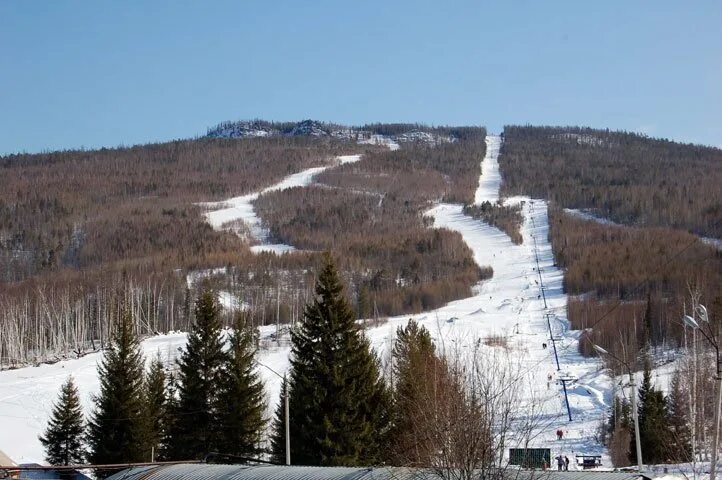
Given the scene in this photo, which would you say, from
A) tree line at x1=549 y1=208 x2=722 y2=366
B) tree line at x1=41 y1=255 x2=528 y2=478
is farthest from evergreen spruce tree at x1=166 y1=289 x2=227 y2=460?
tree line at x1=549 y1=208 x2=722 y2=366

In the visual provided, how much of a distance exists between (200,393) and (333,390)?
872 cm

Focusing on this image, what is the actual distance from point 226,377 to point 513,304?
339 feet

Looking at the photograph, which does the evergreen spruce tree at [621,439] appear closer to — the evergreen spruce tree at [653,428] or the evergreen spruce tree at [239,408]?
the evergreen spruce tree at [653,428]

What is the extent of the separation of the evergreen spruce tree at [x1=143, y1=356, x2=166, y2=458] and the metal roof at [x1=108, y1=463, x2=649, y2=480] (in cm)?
1418

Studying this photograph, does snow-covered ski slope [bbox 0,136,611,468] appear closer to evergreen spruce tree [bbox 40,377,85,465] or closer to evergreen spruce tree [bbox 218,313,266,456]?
evergreen spruce tree [bbox 40,377,85,465]

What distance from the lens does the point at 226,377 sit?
139 feet

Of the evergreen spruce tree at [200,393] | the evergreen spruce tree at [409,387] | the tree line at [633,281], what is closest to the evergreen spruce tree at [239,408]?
the evergreen spruce tree at [200,393]

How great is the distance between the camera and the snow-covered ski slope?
68938 mm

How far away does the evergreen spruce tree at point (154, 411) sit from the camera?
42.3 meters

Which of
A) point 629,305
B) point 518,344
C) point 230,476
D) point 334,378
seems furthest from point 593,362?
point 230,476

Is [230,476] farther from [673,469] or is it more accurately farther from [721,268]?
[721,268]

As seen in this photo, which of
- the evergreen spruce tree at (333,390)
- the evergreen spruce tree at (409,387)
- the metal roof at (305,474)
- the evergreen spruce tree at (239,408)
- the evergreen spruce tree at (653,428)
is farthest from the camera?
the evergreen spruce tree at (653,428)

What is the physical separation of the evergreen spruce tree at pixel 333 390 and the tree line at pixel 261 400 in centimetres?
4

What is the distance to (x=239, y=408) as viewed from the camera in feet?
136
